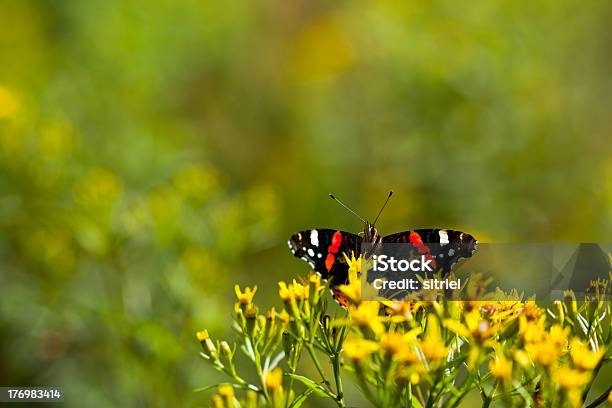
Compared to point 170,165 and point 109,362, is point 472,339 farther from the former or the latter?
point 170,165

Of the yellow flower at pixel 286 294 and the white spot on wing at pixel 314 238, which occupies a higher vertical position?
the white spot on wing at pixel 314 238

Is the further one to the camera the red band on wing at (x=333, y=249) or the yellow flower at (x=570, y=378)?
the red band on wing at (x=333, y=249)

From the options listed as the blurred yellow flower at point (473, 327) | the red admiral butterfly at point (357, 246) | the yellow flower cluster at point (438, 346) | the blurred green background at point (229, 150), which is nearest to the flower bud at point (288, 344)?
the yellow flower cluster at point (438, 346)

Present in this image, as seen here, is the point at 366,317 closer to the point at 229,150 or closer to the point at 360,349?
the point at 360,349

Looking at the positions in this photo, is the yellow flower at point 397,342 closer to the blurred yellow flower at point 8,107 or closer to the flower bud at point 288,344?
the flower bud at point 288,344

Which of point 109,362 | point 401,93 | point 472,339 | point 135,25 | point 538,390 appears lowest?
point 538,390

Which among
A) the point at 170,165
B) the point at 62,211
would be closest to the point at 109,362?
the point at 62,211

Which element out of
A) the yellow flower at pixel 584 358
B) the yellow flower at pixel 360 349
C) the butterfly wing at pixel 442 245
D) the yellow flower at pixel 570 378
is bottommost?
the yellow flower at pixel 570 378
